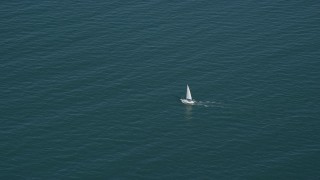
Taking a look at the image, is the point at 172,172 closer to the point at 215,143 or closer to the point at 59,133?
the point at 215,143

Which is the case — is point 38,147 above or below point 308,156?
above

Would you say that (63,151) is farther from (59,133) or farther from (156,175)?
(156,175)

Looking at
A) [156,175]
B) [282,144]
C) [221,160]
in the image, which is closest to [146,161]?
[156,175]

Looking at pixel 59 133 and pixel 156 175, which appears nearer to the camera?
pixel 156 175

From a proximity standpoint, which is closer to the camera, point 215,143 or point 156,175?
point 156,175

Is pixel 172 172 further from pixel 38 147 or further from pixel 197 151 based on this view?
pixel 38 147

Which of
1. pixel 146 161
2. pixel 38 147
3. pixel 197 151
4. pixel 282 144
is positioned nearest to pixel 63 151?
pixel 38 147

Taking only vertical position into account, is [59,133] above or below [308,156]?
above
